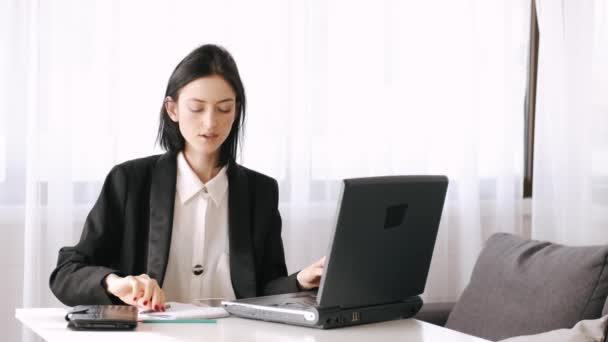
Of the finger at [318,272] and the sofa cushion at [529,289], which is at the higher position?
the finger at [318,272]

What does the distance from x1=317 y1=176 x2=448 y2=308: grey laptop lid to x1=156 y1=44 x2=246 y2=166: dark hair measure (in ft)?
2.06

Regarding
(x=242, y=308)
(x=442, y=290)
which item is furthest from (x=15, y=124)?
(x=442, y=290)

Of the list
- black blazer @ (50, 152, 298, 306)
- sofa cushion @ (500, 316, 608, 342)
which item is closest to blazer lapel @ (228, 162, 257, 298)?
black blazer @ (50, 152, 298, 306)

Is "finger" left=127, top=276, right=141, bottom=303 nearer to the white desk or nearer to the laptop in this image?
the white desk

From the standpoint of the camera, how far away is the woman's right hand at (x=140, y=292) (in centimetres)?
211

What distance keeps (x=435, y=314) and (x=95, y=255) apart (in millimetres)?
1171

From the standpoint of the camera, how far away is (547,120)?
13.6ft

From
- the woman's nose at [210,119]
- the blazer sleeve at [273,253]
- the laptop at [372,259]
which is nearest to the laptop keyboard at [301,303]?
the laptop at [372,259]

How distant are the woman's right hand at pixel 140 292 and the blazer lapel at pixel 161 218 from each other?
0.23 meters

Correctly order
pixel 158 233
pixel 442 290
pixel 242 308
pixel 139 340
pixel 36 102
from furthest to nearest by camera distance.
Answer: pixel 442 290 → pixel 36 102 → pixel 158 233 → pixel 242 308 → pixel 139 340

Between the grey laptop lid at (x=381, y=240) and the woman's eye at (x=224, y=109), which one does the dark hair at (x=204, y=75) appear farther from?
the grey laptop lid at (x=381, y=240)

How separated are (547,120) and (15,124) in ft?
7.06

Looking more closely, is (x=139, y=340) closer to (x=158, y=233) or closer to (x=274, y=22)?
(x=158, y=233)

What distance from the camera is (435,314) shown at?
3.10m
